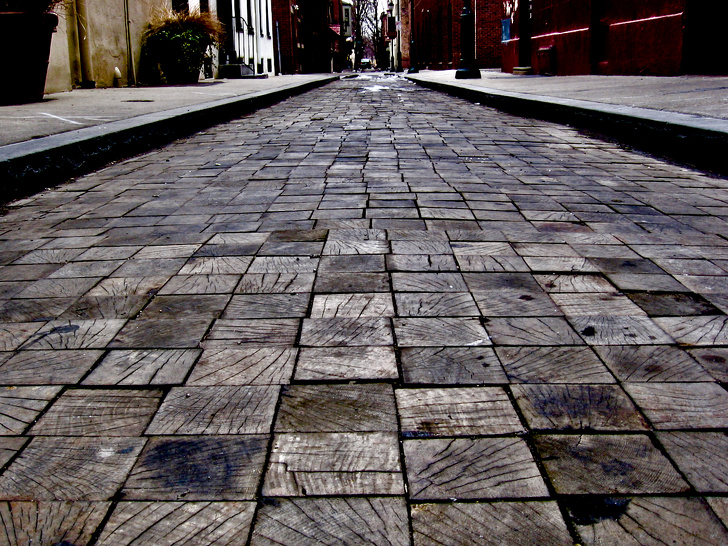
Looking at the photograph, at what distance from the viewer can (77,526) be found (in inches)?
48.4

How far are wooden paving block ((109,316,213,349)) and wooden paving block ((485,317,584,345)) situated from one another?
2.96ft

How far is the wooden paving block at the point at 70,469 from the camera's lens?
4.34 ft

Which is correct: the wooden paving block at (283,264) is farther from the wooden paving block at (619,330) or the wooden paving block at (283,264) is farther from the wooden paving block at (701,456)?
the wooden paving block at (701,456)

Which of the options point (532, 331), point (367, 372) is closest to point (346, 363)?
point (367, 372)

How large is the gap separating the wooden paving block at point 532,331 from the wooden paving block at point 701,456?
52 cm

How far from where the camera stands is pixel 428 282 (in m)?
2.49

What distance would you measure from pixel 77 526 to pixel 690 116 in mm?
5479

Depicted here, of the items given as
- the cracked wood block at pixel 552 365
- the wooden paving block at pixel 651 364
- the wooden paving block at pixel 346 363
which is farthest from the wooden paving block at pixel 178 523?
the wooden paving block at pixel 651 364

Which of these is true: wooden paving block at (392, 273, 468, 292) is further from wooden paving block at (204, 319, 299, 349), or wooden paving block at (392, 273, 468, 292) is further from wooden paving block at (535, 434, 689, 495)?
wooden paving block at (535, 434, 689, 495)

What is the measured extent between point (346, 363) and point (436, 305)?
1.73 feet

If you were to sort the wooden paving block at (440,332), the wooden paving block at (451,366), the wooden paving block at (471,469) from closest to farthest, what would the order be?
the wooden paving block at (471,469) < the wooden paving block at (451,366) < the wooden paving block at (440,332)

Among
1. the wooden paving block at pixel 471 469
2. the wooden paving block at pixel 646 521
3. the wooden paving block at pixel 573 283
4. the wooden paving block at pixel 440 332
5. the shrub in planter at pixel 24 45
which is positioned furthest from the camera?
the shrub in planter at pixel 24 45

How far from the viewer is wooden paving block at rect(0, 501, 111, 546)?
1.20 metres

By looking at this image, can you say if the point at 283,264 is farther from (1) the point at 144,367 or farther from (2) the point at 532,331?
(2) the point at 532,331
